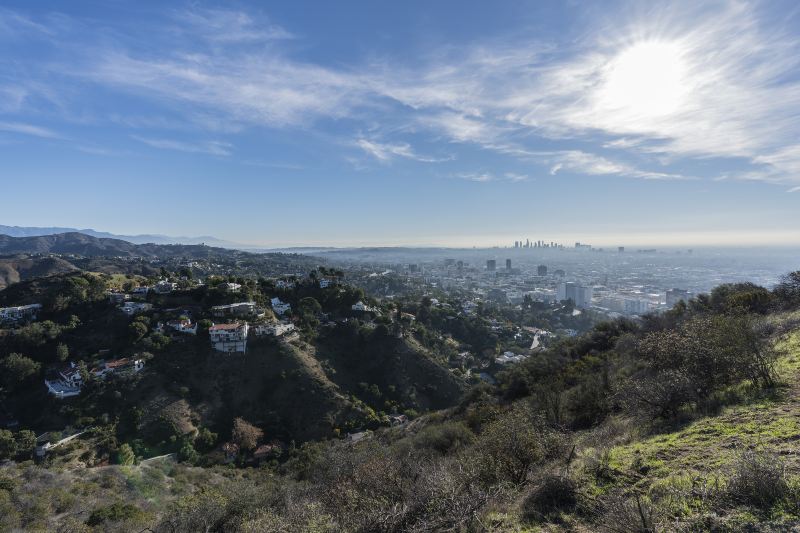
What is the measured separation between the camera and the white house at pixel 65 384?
22.6 m

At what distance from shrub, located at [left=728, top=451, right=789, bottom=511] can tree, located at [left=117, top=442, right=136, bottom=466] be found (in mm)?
22968

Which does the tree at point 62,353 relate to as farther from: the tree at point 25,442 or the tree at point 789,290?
the tree at point 789,290

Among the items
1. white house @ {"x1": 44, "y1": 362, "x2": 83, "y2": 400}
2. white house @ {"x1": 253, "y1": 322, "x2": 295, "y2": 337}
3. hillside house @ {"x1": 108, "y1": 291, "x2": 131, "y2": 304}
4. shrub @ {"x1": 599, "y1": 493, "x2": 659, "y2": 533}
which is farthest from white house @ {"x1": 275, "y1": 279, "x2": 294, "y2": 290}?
shrub @ {"x1": 599, "y1": 493, "x2": 659, "y2": 533}

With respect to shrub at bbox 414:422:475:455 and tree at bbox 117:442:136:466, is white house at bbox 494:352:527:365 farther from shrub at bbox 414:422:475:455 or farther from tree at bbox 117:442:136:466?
tree at bbox 117:442:136:466

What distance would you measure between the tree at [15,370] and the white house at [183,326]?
8.43m

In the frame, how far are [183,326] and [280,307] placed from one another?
9.16 metres

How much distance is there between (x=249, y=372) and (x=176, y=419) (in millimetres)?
5495

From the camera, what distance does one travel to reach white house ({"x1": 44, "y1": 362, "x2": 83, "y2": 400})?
22609 millimetres

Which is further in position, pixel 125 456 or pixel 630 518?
pixel 125 456

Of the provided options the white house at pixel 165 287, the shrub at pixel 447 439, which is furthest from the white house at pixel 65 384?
the shrub at pixel 447 439

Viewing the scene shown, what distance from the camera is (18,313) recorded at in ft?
108

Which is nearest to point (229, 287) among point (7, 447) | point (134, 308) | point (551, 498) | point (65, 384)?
point (134, 308)

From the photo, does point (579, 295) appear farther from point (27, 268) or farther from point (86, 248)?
point (86, 248)

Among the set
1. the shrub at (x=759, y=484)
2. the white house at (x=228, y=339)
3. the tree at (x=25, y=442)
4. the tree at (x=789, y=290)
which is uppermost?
the tree at (x=789, y=290)
